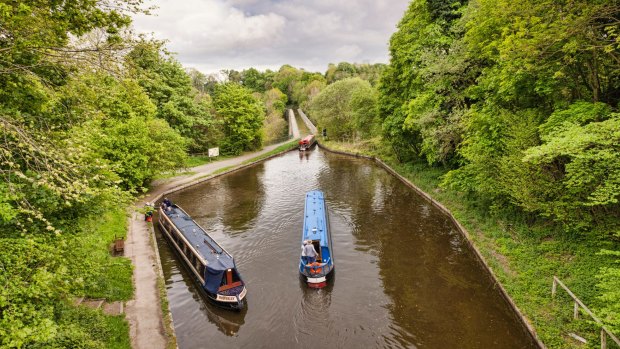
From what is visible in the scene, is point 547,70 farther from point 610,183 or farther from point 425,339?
point 425,339

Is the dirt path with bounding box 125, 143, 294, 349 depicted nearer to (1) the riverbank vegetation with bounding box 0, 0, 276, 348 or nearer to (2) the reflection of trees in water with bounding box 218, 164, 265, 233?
(1) the riverbank vegetation with bounding box 0, 0, 276, 348

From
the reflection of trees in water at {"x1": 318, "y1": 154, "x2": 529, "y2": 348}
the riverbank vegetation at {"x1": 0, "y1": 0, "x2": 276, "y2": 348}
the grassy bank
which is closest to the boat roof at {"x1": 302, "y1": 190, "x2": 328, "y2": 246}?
the reflection of trees in water at {"x1": 318, "y1": 154, "x2": 529, "y2": 348}

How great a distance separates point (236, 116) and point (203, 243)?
33.6m

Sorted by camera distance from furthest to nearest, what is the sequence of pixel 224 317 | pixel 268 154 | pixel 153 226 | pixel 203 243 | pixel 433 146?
pixel 268 154
pixel 433 146
pixel 153 226
pixel 203 243
pixel 224 317

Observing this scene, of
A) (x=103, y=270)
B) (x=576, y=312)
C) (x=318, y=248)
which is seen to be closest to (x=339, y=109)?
(x=318, y=248)

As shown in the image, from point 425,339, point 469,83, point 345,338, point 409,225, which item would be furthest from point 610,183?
point 469,83

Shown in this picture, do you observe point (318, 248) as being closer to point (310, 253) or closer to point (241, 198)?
point (310, 253)

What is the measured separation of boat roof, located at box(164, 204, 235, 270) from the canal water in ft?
5.49

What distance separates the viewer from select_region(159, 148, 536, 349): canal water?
1194 centimetres

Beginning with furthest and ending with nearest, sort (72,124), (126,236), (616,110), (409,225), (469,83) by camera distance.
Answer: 1. (469,83)
2. (409,225)
3. (126,236)
4. (616,110)
5. (72,124)

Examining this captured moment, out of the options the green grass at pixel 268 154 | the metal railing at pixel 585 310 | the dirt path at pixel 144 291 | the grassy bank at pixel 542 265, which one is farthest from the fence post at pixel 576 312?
the green grass at pixel 268 154

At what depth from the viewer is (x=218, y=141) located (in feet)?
155

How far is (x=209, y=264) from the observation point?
46.3 feet

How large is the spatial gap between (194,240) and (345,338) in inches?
346
